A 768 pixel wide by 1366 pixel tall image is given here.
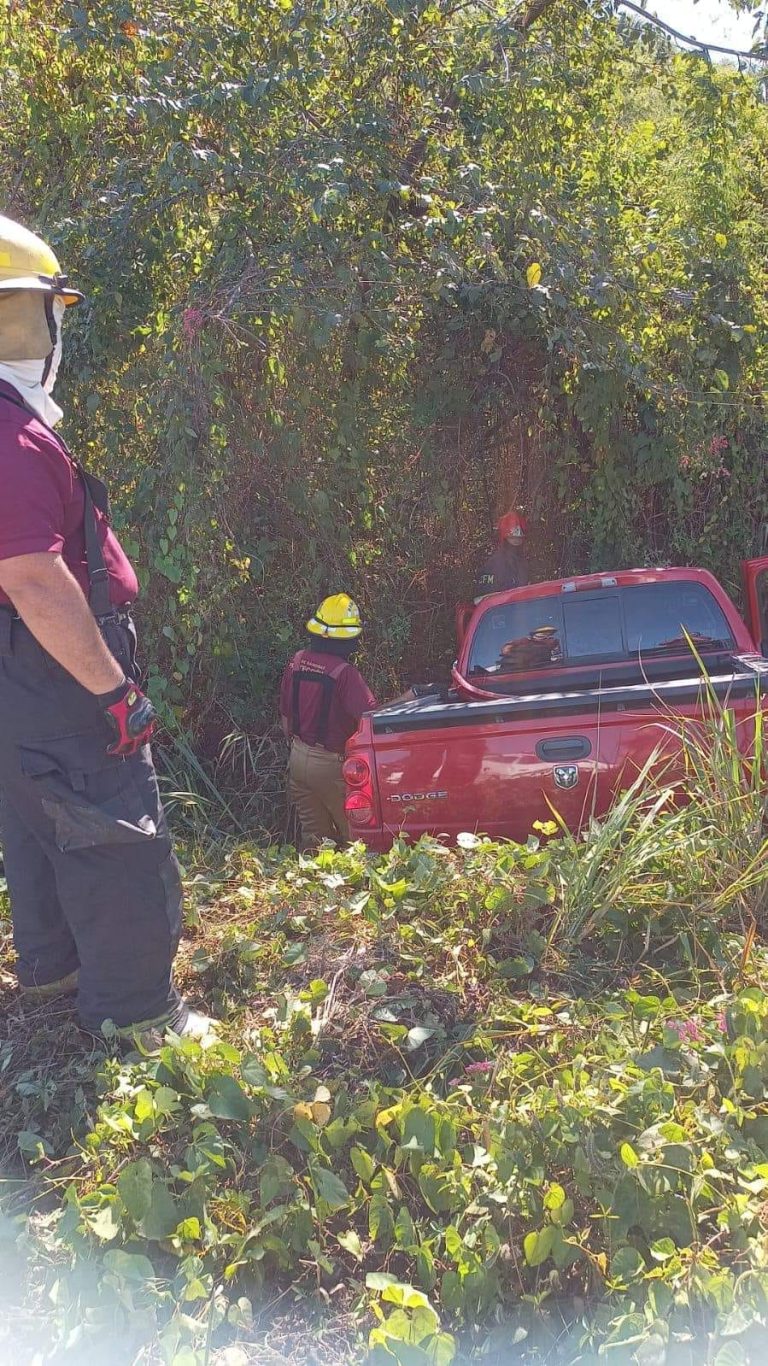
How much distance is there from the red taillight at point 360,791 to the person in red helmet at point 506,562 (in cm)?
357

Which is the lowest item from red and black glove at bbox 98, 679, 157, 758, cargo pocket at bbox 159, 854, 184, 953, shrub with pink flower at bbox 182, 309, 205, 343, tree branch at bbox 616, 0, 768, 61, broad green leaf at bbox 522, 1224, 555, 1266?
broad green leaf at bbox 522, 1224, 555, 1266

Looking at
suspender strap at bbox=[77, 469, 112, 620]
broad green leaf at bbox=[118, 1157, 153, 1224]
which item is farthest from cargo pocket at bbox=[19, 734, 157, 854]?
broad green leaf at bbox=[118, 1157, 153, 1224]

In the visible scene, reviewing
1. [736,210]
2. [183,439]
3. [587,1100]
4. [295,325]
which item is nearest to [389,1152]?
[587,1100]

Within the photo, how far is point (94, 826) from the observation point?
2500 millimetres

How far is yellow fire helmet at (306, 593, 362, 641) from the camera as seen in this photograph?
5.36m

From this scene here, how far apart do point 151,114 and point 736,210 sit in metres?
5.15

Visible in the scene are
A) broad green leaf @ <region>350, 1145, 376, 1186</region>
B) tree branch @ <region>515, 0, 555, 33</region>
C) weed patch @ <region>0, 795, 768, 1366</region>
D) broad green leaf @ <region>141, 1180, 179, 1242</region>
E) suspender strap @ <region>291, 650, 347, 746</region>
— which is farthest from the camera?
tree branch @ <region>515, 0, 555, 33</region>

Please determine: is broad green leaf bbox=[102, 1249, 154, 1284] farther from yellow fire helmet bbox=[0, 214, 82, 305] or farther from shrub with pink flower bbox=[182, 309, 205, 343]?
shrub with pink flower bbox=[182, 309, 205, 343]

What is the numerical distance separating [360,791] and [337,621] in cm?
134

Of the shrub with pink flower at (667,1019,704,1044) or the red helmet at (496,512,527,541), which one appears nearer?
the shrub with pink flower at (667,1019,704,1044)

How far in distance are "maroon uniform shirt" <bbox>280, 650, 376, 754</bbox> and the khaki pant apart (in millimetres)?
86

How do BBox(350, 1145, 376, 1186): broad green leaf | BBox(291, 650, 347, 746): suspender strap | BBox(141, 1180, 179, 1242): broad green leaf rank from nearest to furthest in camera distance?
1. BBox(141, 1180, 179, 1242): broad green leaf
2. BBox(350, 1145, 376, 1186): broad green leaf
3. BBox(291, 650, 347, 746): suspender strap

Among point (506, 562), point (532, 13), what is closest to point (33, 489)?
point (506, 562)

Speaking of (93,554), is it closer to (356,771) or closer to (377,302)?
(356,771)
